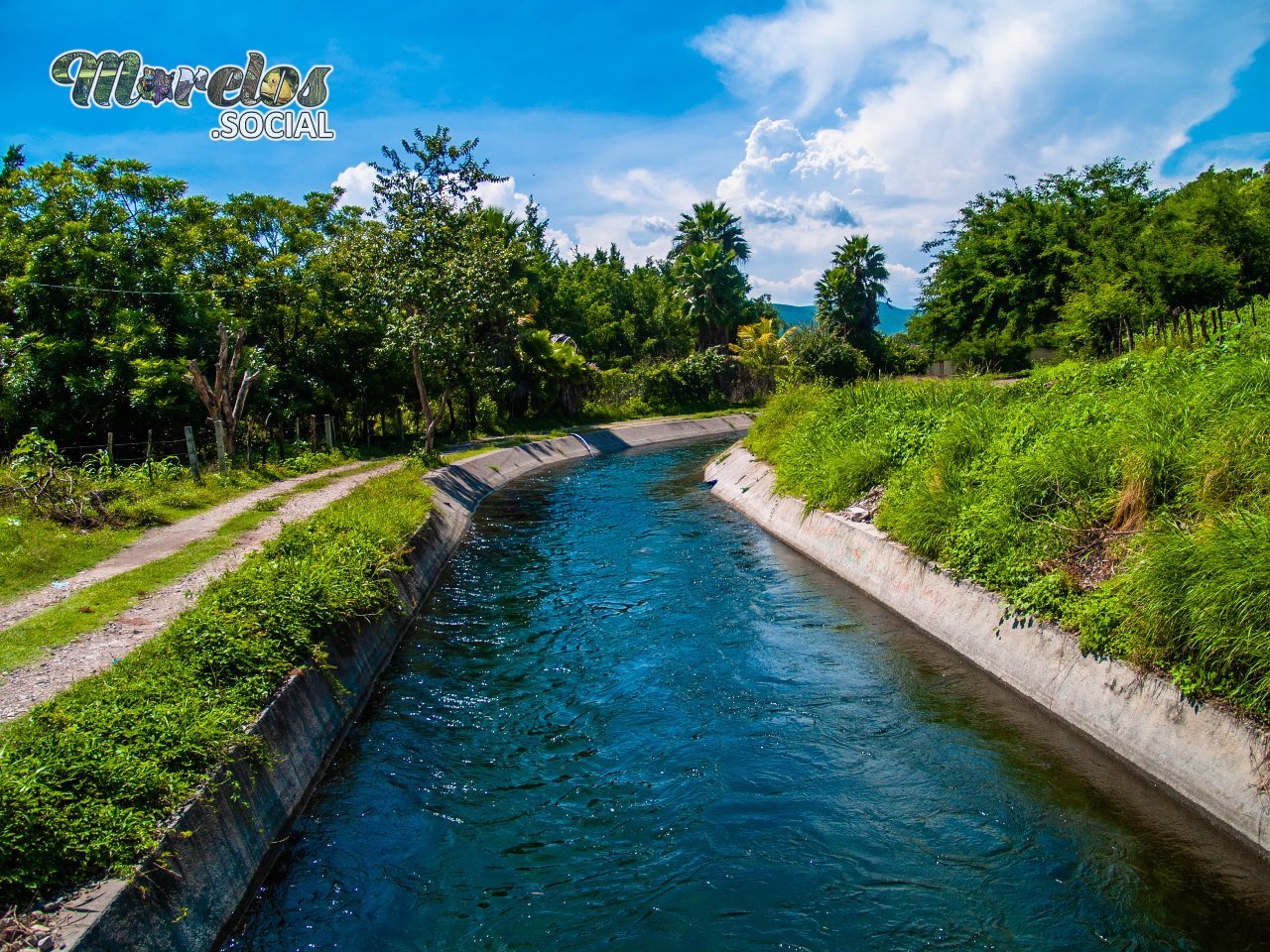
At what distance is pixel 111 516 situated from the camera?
15531mm

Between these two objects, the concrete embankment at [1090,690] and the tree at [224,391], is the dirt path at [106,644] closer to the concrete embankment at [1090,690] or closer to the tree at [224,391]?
the tree at [224,391]

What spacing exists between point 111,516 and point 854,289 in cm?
5052

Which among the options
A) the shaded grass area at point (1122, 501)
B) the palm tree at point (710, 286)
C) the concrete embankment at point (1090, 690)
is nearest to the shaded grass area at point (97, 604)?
the concrete embankment at point (1090, 690)

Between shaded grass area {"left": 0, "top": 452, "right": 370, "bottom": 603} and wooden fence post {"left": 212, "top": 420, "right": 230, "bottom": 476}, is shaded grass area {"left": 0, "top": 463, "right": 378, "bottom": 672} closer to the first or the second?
shaded grass area {"left": 0, "top": 452, "right": 370, "bottom": 603}

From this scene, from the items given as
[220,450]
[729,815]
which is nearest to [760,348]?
[220,450]

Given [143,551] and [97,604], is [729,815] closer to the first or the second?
[97,604]

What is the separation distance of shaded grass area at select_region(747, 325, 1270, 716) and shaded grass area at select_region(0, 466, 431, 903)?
317 inches

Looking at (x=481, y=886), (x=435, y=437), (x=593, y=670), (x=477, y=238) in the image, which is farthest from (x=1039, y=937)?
(x=435, y=437)

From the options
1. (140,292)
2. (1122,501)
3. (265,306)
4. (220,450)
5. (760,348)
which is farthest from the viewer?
(760,348)

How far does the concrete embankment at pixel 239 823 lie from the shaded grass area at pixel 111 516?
15.4 feet

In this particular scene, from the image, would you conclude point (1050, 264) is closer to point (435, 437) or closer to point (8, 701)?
point (435, 437)

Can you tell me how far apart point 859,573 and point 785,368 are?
30.0 m

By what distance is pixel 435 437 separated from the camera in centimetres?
3909

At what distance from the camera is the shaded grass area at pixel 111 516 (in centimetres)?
1217
